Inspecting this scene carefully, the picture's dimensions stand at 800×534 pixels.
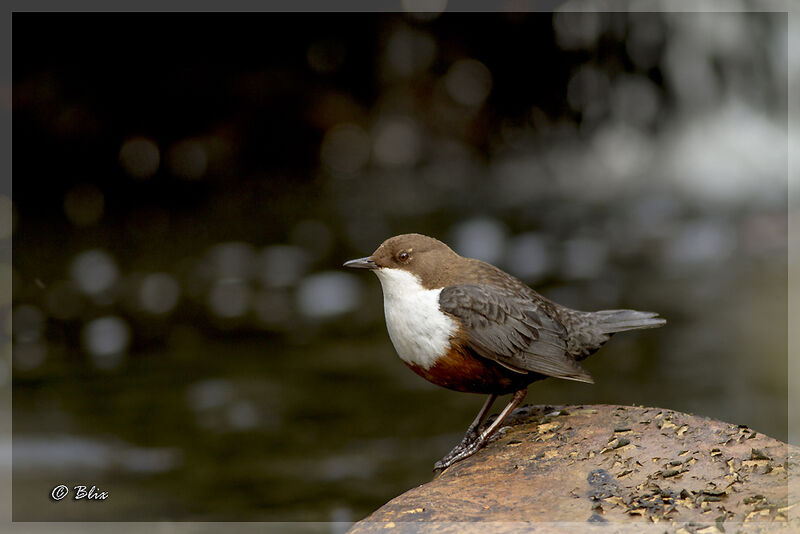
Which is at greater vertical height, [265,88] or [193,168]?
[265,88]

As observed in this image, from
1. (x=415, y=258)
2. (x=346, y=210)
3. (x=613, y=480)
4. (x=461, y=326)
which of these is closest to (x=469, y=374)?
(x=461, y=326)

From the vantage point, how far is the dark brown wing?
269 centimetres

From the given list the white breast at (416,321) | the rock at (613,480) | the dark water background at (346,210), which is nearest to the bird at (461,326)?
the white breast at (416,321)

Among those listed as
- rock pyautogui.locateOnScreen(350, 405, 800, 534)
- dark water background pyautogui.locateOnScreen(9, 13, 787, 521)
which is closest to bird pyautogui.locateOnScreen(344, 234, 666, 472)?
rock pyautogui.locateOnScreen(350, 405, 800, 534)

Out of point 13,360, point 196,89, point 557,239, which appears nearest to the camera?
point 13,360

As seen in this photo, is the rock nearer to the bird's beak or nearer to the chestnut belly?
the chestnut belly

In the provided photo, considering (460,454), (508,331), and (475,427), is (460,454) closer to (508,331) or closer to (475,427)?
(475,427)

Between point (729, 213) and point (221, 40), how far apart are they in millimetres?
5531

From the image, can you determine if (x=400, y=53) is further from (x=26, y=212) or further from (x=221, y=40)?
(x=26, y=212)

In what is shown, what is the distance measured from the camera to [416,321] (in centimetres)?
265

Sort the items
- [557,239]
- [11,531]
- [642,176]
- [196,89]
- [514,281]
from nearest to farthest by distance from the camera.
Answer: [514,281], [11,531], [557,239], [196,89], [642,176]

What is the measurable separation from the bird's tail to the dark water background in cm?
236

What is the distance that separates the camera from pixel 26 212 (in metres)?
8.23

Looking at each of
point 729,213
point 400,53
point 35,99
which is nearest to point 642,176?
point 729,213
